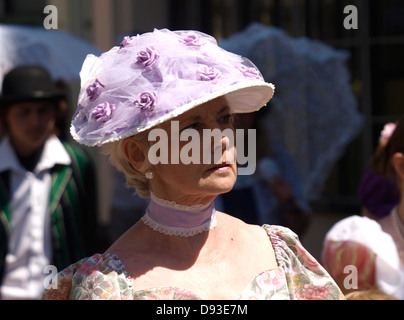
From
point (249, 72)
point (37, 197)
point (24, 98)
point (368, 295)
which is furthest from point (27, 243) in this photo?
point (249, 72)

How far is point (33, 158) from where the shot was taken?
464 centimetres

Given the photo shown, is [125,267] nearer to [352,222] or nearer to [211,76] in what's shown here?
[211,76]

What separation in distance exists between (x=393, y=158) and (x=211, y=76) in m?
1.41

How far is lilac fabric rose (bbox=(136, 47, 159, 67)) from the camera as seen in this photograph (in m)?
2.27

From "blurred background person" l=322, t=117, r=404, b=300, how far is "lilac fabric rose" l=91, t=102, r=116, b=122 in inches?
47.4

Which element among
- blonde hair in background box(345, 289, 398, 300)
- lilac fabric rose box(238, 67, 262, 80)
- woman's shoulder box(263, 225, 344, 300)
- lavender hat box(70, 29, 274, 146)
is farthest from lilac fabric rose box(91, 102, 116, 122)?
blonde hair in background box(345, 289, 398, 300)

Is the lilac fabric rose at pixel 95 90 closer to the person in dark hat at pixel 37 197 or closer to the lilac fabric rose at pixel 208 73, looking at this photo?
the lilac fabric rose at pixel 208 73

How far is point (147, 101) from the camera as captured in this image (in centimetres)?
221

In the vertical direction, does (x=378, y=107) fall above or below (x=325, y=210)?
above

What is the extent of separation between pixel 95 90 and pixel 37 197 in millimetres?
2279

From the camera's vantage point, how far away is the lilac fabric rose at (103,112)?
7.39ft

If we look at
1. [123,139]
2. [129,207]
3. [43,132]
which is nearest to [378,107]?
[129,207]

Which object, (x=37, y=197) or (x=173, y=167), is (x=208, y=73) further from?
(x=37, y=197)

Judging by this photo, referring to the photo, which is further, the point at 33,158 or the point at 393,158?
the point at 33,158
